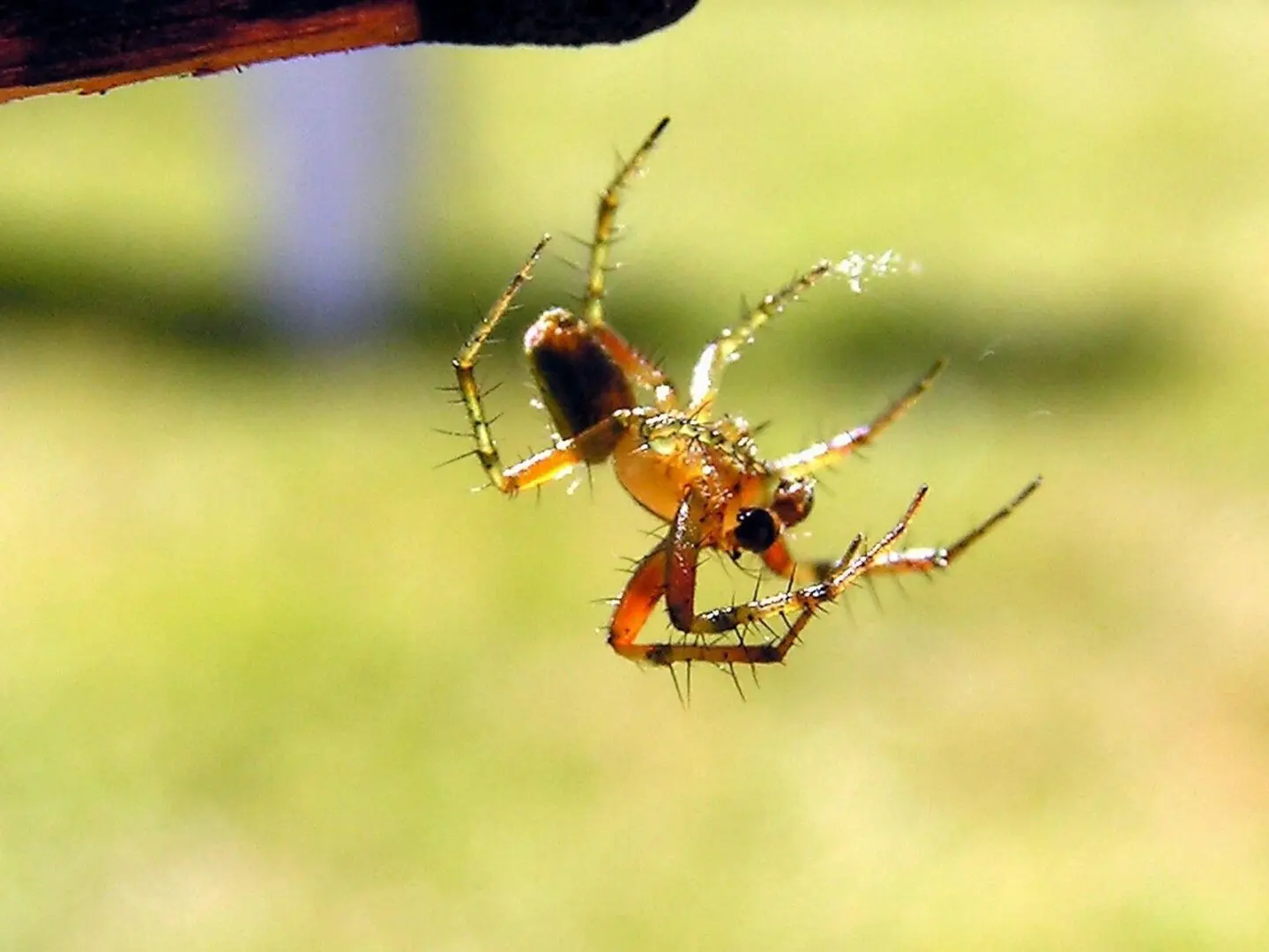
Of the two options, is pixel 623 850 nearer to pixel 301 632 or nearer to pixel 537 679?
pixel 537 679

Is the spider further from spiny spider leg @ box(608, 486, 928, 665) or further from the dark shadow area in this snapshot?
the dark shadow area

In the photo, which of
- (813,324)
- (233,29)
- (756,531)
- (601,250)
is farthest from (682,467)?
(813,324)

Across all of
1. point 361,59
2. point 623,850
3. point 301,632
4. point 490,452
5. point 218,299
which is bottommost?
point 623,850

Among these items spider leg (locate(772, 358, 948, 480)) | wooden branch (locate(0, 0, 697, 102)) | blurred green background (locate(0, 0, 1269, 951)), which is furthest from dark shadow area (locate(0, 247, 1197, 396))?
wooden branch (locate(0, 0, 697, 102))

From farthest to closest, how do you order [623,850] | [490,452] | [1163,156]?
[1163,156]
[623,850]
[490,452]

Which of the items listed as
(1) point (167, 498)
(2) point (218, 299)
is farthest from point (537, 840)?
(2) point (218, 299)
